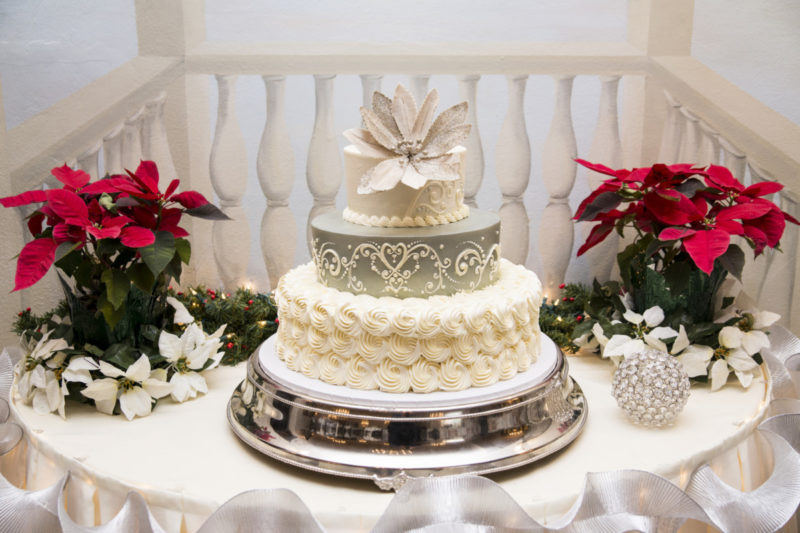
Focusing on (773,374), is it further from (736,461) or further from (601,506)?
(601,506)

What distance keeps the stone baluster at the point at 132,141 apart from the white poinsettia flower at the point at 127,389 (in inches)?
32.4

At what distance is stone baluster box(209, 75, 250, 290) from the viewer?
276 centimetres

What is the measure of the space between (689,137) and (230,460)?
2.03 meters

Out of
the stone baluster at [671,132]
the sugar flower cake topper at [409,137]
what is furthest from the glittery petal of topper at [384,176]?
the stone baluster at [671,132]

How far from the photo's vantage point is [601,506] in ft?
5.56

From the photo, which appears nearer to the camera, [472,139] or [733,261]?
[733,261]

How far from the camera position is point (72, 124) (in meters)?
2.55

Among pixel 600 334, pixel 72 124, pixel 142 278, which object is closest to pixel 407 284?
pixel 142 278

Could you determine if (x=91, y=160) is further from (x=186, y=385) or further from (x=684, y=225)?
(x=684, y=225)

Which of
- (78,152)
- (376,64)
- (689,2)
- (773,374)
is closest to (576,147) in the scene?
(689,2)

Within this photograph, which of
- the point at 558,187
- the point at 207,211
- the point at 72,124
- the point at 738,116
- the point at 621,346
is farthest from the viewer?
the point at 558,187

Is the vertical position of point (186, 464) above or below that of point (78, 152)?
below

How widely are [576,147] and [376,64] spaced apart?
2.77ft

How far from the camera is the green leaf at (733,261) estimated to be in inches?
83.8
